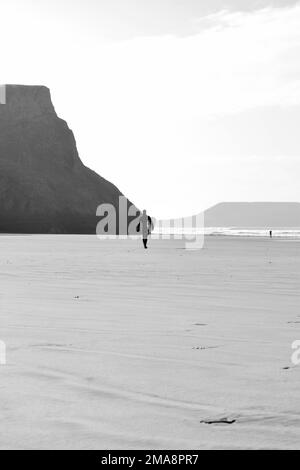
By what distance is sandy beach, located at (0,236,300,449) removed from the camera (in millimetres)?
3354

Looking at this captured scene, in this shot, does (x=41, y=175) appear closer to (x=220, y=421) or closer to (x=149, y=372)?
(x=149, y=372)

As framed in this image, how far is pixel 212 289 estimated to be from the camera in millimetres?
11609

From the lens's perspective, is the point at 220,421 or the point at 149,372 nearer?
the point at 220,421

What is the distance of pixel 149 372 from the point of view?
15.7 feet

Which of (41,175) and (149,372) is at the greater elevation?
(41,175)

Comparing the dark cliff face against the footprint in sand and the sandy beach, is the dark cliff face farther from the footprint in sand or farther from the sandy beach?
the footprint in sand

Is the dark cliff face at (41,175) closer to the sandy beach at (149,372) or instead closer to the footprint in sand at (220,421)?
the sandy beach at (149,372)

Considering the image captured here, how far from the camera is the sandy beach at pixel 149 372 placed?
11.0 ft

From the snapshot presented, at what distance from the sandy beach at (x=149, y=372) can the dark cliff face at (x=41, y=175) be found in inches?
4610

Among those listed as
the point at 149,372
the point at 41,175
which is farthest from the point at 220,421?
the point at 41,175

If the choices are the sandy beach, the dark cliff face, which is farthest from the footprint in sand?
the dark cliff face

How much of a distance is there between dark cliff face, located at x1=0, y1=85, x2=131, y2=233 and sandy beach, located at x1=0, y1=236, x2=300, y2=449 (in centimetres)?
11710

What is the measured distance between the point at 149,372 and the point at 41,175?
458ft

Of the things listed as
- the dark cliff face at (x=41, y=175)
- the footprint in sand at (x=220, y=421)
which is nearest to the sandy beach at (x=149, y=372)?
the footprint in sand at (x=220, y=421)
